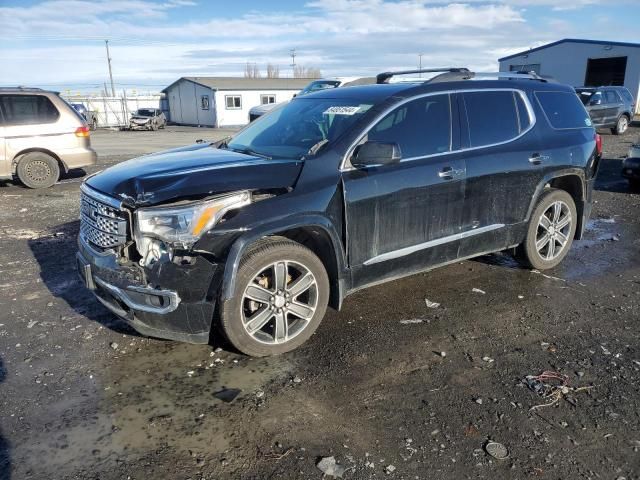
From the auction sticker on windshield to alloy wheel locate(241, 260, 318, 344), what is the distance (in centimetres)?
141

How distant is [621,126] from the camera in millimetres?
21531

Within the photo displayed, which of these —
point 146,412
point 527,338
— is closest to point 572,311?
point 527,338

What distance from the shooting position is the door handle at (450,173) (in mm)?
4352

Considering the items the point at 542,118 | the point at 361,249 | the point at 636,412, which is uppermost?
the point at 542,118

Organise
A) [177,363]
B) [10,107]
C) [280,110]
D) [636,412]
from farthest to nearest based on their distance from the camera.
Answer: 1. [10,107]
2. [280,110]
3. [177,363]
4. [636,412]

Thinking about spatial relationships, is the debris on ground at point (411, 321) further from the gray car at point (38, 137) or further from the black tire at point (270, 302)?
the gray car at point (38, 137)

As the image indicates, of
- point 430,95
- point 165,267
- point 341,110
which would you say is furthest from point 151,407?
point 430,95

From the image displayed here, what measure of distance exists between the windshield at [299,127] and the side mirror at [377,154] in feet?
0.95

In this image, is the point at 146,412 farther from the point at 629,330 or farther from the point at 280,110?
the point at 629,330

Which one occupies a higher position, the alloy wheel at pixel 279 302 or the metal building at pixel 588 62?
the metal building at pixel 588 62

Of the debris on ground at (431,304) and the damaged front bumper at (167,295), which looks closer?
the damaged front bumper at (167,295)

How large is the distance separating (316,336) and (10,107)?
29.4 ft

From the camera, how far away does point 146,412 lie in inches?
125

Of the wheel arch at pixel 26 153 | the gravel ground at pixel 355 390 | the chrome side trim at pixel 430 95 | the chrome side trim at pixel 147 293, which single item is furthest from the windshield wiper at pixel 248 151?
the wheel arch at pixel 26 153
